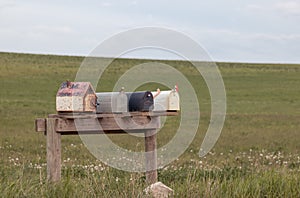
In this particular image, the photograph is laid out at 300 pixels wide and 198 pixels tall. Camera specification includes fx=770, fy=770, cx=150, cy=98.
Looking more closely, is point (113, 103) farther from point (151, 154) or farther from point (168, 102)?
point (151, 154)

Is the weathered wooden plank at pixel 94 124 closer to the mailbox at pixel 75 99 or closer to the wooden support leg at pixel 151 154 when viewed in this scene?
the mailbox at pixel 75 99

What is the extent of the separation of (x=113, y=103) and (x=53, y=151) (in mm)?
927

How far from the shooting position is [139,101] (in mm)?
9500

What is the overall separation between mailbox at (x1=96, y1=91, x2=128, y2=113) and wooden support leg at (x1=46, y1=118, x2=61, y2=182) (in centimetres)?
62

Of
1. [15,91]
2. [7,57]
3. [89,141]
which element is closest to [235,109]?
[15,91]

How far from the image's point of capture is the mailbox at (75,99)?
908 cm

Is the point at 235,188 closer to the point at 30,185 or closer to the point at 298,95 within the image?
the point at 30,185

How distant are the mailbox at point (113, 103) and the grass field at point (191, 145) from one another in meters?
0.80

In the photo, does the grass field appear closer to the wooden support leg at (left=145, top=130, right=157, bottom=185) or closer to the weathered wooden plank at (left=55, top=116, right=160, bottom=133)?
the wooden support leg at (left=145, top=130, right=157, bottom=185)

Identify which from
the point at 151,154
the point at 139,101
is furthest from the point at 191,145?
the point at 139,101

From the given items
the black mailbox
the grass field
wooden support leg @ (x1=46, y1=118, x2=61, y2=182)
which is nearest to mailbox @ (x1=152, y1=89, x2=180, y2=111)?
the black mailbox

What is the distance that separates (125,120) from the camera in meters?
9.47

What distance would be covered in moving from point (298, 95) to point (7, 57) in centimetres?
2919

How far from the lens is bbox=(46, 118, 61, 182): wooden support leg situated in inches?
360
